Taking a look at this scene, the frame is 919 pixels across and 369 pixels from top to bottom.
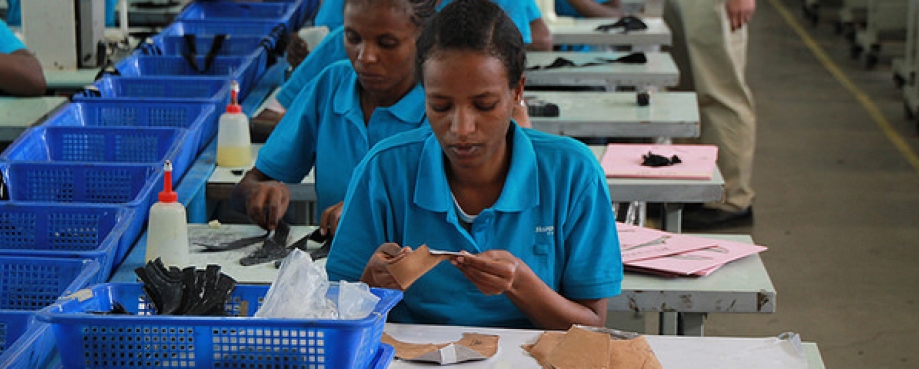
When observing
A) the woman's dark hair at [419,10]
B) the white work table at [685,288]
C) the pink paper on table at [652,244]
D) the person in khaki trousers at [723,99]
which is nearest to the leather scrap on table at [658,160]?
the pink paper on table at [652,244]

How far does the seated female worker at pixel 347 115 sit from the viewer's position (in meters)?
2.83

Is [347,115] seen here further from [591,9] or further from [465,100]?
[591,9]

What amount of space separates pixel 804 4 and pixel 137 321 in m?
11.6

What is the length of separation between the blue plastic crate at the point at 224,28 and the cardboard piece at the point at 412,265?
3792 millimetres

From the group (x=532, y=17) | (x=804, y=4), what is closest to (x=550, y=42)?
(x=532, y=17)

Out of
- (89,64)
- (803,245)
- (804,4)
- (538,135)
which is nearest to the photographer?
(538,135)

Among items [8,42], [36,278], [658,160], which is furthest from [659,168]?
[8,42]

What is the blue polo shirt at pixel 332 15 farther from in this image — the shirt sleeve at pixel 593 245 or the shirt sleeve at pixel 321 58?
the shirt sleeve at pixel 593 245

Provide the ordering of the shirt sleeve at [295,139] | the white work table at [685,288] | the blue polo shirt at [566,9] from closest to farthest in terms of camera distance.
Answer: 1. the white work table at [685,288]
2. the shirt sleeve at [295,139]
3. the blue polo shirt at [566,9]

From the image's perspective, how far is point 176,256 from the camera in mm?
2717

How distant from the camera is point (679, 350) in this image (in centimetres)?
220

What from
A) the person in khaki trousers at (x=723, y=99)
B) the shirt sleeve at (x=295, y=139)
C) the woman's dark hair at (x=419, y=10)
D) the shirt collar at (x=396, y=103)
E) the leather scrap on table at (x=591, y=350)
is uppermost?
the woman's dark hair at (x=419, y=10)

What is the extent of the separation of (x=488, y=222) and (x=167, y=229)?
2.47ft

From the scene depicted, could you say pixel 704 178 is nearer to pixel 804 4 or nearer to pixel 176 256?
pixel 176 256
